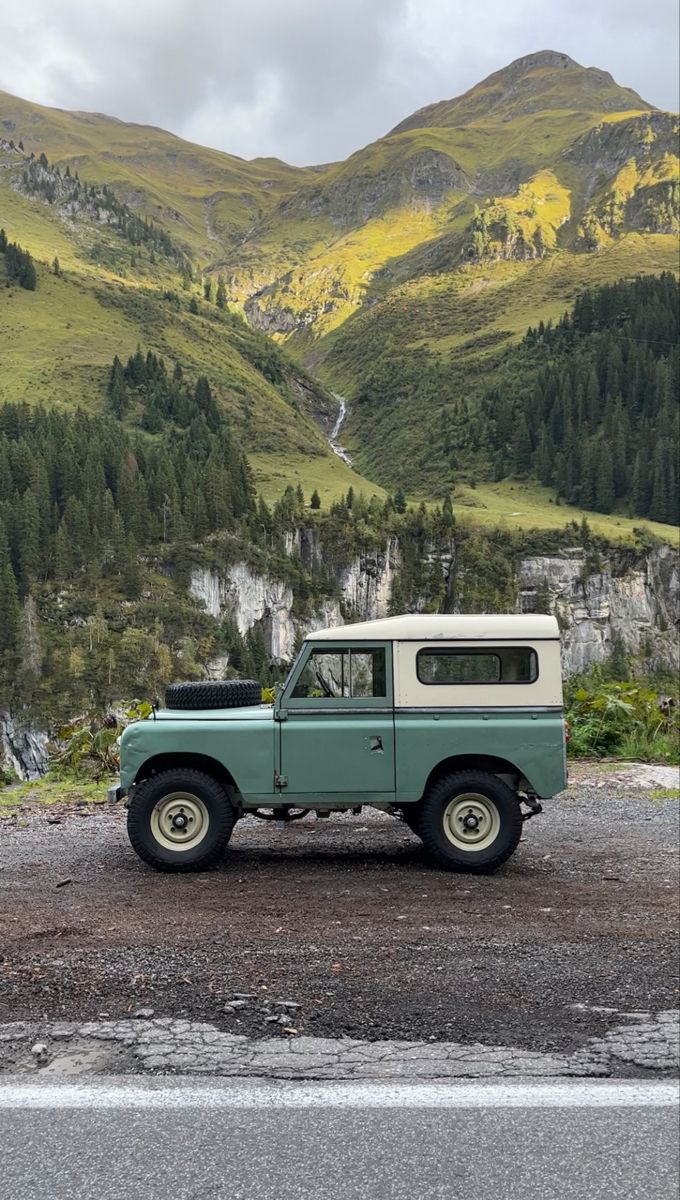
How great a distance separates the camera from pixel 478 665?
848 centimetres

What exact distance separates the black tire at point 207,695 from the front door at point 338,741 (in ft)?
2.86

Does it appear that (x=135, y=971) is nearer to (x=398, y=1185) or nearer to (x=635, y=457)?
(x=398, y=1185)

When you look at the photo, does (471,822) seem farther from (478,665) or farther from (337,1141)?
(337,1141)

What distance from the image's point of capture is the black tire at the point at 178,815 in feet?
27.1

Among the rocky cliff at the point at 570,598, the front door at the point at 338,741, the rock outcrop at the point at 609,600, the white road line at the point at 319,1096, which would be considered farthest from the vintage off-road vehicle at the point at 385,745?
the rock outcrop at the point at 609,600

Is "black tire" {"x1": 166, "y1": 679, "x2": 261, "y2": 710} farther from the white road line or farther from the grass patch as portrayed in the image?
the white road line

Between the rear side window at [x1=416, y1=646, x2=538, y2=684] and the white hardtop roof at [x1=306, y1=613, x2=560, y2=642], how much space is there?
139mm

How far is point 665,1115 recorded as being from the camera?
13.3 ft

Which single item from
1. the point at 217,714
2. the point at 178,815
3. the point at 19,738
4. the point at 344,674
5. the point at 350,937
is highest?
the point at 344,674

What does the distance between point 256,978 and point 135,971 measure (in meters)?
0.78

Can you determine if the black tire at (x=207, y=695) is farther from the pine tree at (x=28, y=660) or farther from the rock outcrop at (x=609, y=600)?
the rock outcrop at (x=609, y=600)

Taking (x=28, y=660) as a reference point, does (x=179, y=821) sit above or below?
above

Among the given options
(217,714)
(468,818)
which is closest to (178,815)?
(217,714)

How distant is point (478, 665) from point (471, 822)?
150cm
